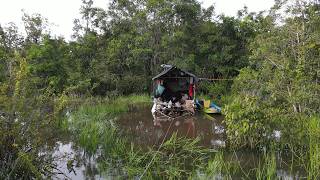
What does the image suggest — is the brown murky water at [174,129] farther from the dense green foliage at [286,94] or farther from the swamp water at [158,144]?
the dense green foliage at [286,94]

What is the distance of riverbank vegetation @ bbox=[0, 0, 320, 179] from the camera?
179 inches

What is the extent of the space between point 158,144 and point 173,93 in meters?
8.10

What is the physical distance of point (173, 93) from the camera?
1565 cm

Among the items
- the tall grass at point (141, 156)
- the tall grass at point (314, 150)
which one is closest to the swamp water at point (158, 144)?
the tall grass at point (141, 156)

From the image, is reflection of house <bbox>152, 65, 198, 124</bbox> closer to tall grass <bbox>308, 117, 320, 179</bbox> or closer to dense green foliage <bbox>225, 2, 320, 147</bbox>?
dense green foliage <bbox>225, 2, 320, 147</bbox>

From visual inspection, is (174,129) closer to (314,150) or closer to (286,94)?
(286,94)

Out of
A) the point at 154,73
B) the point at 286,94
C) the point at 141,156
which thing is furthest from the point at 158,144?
the point at 154,73

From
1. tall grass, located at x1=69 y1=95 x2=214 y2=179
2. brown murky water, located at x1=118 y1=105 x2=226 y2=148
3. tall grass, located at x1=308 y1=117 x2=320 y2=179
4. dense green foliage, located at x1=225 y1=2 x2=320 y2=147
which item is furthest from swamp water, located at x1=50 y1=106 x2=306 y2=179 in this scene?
dense green foliage, located at x1=225 y1=2 x2=320 y2=147

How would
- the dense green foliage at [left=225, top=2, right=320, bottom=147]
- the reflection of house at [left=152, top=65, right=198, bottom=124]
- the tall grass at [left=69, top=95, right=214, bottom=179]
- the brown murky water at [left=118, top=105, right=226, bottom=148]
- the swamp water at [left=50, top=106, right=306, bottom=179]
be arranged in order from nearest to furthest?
the tall grass at [left=69, top=95, right=214, bottom=179] → the swamp water at [left=50, top=106, right=306, bottom=179] → the dense green foliage at [left=225, top=2, right=320, bottom=147] → the brown murky water at [left=118, top=105, right=226, bottom=148] → the reflection of house at [left=152, top=65, right=198, bottom=124]

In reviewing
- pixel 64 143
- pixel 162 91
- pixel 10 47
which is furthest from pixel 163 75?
pixel 10 47


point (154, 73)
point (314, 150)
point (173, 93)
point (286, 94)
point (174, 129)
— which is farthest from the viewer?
point (154, 73)

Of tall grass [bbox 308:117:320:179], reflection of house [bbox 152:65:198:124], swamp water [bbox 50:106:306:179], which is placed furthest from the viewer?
reflection of house [bbox 152:65:198:124]

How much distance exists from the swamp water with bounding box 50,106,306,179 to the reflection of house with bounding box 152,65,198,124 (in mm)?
563

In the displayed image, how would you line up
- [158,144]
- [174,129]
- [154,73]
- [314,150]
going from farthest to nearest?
[154,73], [174,129], [158,144], [314,150]
